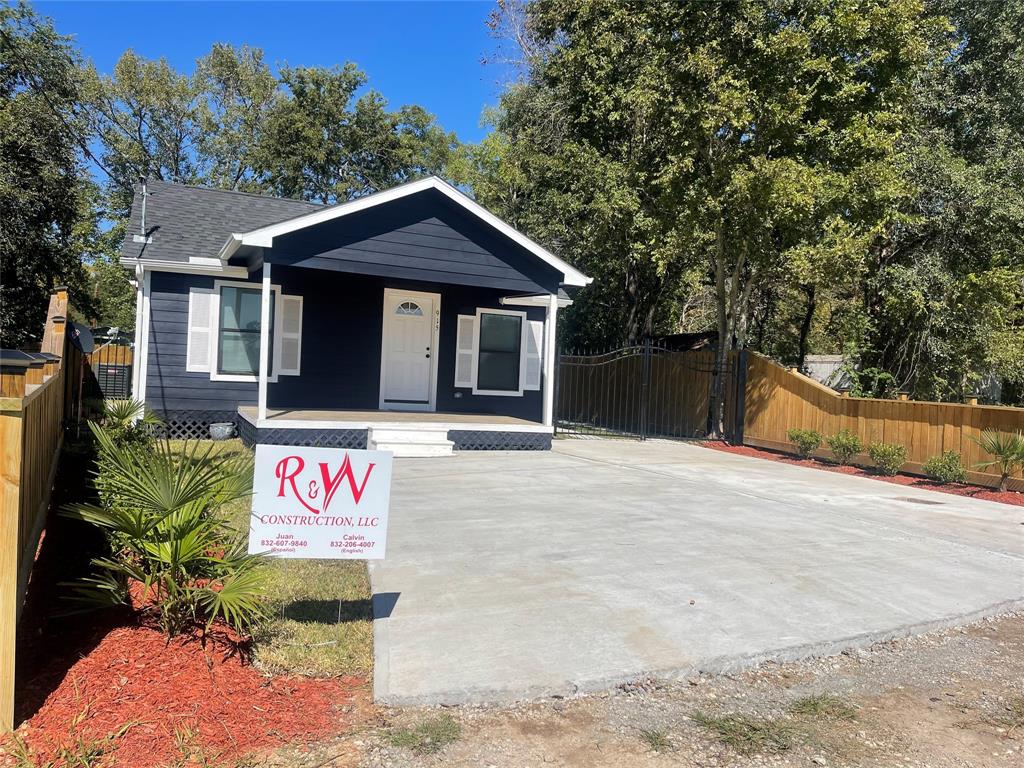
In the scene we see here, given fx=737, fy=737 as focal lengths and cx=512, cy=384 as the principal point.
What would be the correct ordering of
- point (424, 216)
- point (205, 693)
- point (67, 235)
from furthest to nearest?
point (67, 235) → point (424, 216) → point (205, 693)

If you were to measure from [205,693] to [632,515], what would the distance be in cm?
520

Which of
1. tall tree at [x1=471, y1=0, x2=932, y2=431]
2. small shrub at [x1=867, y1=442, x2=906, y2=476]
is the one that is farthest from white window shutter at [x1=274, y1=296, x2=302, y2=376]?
small shrub at [x1=867, y1=442, x2=906, y2=476]

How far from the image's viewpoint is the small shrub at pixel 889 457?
12.2m

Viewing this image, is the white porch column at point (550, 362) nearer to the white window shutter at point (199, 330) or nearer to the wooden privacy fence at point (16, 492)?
the white window shutter at point (199, 330)

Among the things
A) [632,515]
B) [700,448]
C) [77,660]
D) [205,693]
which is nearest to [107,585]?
[77,660]

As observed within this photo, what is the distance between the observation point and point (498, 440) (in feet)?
42.4

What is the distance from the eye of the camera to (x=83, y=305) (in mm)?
20891

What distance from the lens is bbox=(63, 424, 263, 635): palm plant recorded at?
3.78 metres

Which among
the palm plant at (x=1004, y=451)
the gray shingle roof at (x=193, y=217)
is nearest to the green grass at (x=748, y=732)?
the palm plant at (x=1004, y=451)

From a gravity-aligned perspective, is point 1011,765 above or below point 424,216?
below

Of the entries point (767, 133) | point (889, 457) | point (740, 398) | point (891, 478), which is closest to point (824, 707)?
point (891, 478)

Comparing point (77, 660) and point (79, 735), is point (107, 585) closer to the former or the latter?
point (77, 660)

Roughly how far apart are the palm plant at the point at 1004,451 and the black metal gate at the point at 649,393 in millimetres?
5613

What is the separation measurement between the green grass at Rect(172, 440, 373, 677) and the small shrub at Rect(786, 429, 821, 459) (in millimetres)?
10584
